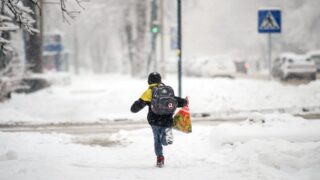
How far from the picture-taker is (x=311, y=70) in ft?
94.8

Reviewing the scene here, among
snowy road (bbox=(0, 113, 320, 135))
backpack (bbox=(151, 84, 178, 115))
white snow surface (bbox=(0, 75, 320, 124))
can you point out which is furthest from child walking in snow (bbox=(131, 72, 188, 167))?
white snow surface (bbox=(0, 75, 320, 124))

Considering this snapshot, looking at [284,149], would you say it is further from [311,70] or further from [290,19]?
[290,19]

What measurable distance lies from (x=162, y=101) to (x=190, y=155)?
219 cm

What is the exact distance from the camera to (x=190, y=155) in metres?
11.0

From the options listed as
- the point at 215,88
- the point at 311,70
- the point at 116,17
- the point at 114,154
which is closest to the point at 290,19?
the point at 116,17

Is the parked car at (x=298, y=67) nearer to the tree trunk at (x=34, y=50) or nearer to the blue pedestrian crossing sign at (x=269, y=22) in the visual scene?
the blue pedestrian crossing sign at (x=269, y=22)

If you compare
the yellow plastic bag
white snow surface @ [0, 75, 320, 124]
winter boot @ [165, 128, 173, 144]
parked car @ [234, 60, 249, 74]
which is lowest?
parked car @ [234, 60, 249, 74]

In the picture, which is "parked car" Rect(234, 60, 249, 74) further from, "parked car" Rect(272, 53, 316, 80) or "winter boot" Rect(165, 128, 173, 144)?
"winter boot" Rect(165, 128, 173, 144)

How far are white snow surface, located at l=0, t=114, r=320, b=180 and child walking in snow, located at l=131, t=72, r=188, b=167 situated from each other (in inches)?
21.8

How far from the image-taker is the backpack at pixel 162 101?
30.3ft

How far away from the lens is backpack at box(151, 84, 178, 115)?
9.23m

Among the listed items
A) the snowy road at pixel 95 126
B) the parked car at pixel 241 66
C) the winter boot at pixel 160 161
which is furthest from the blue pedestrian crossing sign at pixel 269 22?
the parked car at pixel 241 66

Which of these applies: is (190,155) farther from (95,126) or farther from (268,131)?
(95,126)

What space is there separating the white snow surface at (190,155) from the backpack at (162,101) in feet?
3.45
